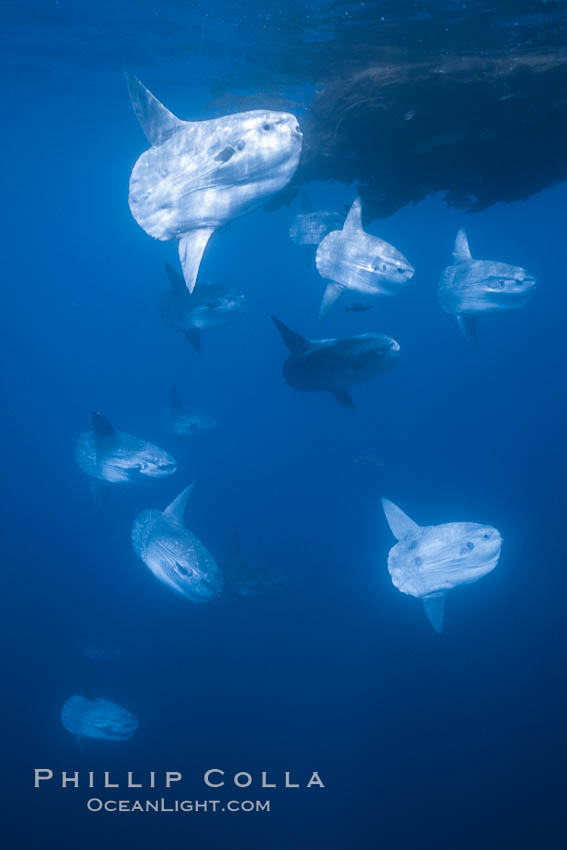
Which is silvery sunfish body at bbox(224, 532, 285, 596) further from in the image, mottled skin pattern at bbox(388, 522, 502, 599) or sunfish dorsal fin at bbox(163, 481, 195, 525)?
mottled skin pattern at bbox(388, 522, 502, 599)

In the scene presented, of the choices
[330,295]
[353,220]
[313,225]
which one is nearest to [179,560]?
[330,295]

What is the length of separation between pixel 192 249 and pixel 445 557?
4103 millimetres

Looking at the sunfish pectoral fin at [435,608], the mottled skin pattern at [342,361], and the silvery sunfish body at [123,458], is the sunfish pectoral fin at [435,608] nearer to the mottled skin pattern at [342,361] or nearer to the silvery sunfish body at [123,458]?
the mottled skin pattern at [342,361]

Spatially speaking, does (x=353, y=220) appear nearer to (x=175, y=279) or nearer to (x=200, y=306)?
(x=200, y=306)

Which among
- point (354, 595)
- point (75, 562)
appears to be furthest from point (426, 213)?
point (75, 562)

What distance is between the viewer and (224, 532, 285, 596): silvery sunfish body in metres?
8.65

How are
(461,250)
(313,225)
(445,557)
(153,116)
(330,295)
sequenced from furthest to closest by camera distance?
(313,225), (461,250), (330,295), (445,557), (153,116)

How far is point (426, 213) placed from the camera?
2866 centimetres

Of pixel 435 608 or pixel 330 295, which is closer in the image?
pixel 330 295

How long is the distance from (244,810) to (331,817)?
2261 millimetres

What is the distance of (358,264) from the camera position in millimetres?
5531

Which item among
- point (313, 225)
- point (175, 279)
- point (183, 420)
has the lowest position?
point (183, 420)

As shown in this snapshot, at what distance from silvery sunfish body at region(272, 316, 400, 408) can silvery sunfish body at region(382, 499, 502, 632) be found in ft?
6.02

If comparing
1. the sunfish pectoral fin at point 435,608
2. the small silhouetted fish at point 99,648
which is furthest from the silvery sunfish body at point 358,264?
the small silhouetted fish at point 99,648
